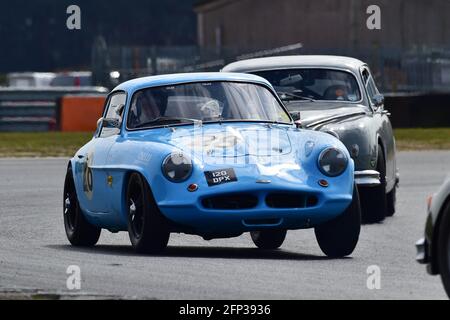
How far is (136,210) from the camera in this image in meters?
10.4

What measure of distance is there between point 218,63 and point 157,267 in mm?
29573

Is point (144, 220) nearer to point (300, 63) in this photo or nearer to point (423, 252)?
point (423, 252)

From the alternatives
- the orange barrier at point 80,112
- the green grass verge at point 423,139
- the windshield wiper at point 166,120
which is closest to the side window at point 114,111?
the windshield wiper at point 166,120

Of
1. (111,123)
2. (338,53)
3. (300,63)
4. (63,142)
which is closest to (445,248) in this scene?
(111,123)

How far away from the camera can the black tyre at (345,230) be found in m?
10.4

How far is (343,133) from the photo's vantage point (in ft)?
45.0

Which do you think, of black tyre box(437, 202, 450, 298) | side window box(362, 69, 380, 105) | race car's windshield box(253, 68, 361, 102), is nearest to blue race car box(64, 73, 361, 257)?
black tyre box(437, 202, 450, 298)

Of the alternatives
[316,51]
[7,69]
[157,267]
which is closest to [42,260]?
[157,267]

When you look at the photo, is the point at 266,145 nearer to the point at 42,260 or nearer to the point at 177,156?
the point at 177,156

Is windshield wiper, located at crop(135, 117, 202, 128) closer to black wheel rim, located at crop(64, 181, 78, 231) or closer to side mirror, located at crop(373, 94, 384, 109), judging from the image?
black wheel rim, located at crop(64, 181, 78, 231)

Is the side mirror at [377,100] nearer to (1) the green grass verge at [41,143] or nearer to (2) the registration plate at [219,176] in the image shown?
(2) the registration plate at [219,176]

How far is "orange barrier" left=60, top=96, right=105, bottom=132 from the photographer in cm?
3256

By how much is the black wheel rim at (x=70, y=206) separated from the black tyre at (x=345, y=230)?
2402 mm

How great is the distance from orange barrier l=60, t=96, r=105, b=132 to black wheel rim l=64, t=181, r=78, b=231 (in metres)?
20.4
